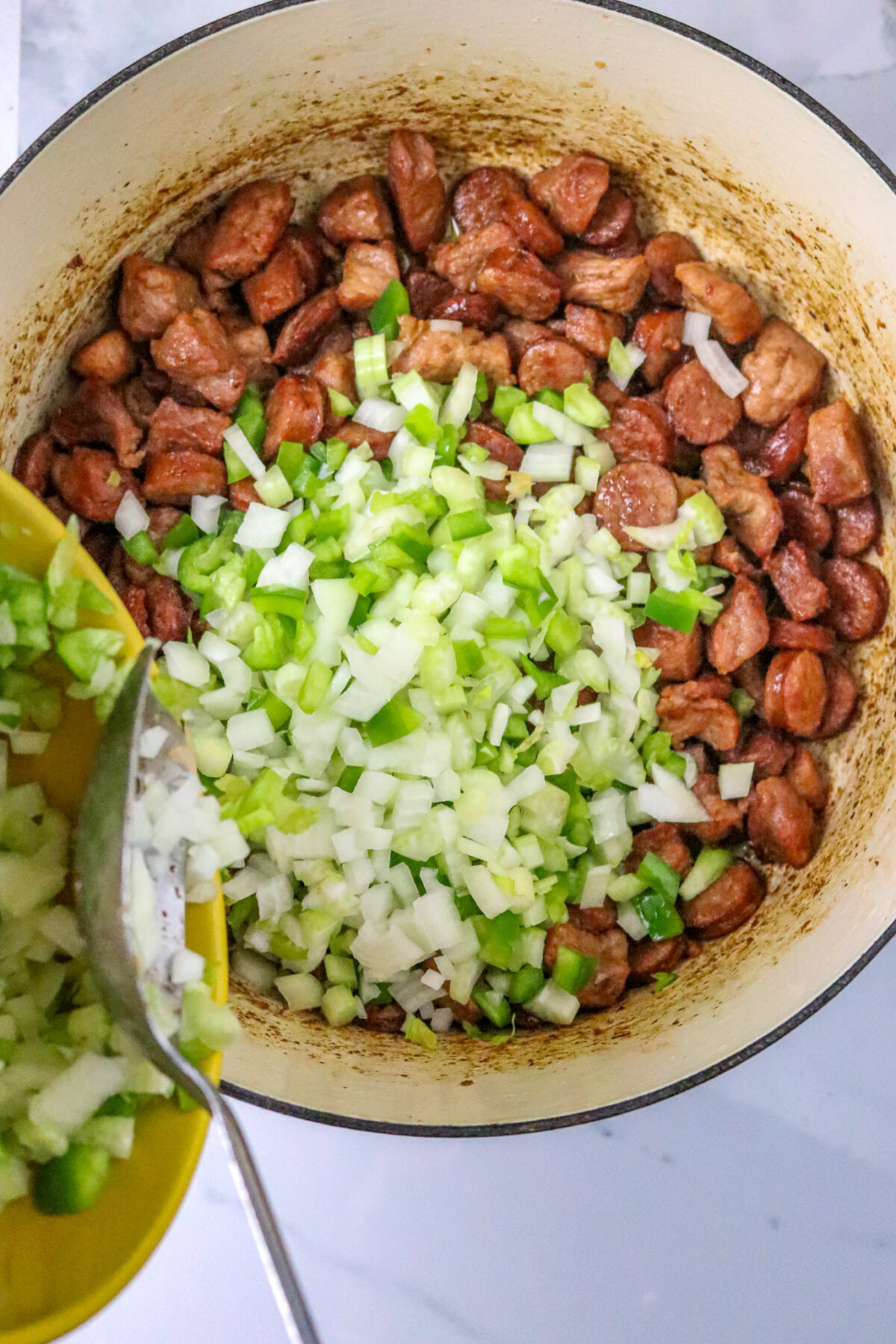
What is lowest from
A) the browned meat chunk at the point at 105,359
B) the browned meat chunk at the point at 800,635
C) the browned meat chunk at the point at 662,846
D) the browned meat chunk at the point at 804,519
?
the browned meat chunk at the point at 662,846

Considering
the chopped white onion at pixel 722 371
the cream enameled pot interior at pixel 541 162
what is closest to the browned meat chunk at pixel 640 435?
the chopped white onion at pixel 722 371

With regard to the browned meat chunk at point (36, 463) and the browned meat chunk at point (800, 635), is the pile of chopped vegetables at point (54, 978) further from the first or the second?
the browned meat chunk at point (800, 635)

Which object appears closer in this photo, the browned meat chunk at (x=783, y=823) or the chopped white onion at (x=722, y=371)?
the browned meat chunk at (x=783, y=823)

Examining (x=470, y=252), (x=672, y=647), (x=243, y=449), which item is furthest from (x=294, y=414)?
(x=672, y=647)

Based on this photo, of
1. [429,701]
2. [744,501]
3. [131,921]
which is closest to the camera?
[131,921]

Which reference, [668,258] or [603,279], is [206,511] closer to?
[603,279]

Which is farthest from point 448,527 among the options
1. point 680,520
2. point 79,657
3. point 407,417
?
point 79,657
